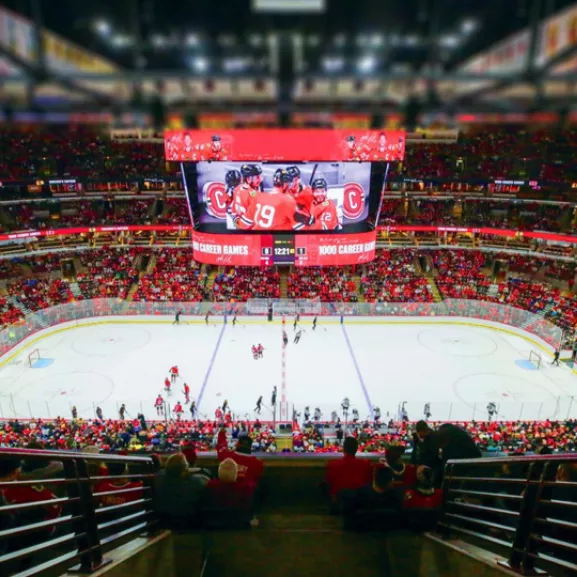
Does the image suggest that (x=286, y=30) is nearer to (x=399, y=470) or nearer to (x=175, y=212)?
(x=399, y=470)

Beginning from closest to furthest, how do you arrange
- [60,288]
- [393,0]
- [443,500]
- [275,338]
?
[393,0], [443,500], [275,338], [60,288]

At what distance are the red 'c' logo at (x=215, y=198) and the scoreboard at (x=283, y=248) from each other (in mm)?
1095

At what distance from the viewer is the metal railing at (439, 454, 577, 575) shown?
90.8 inches

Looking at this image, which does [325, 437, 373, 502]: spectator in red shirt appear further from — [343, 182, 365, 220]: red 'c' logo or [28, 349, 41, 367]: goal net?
[28, 349, 41, 367]: goal net

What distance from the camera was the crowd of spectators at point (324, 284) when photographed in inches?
1097

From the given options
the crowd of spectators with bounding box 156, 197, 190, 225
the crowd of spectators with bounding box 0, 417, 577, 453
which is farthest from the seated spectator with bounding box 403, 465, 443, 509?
the crowd of spectators with bounding box 156, 197, 190, 225

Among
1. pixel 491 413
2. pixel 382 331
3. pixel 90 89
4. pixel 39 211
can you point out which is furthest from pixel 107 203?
pixel 90 89

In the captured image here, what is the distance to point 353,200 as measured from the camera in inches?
832

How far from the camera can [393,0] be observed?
122 inches

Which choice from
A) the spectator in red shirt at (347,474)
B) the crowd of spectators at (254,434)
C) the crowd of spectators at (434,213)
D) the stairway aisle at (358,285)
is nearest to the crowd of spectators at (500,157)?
the crowd of spectators at (434,213)

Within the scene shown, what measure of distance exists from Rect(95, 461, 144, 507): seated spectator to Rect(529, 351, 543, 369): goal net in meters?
20.0

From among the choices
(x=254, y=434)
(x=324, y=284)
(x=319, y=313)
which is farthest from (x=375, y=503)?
(x=324, y=284)

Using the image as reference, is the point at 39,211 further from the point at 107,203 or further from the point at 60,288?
the point at 60,288

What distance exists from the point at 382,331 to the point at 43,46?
74.4 ft
